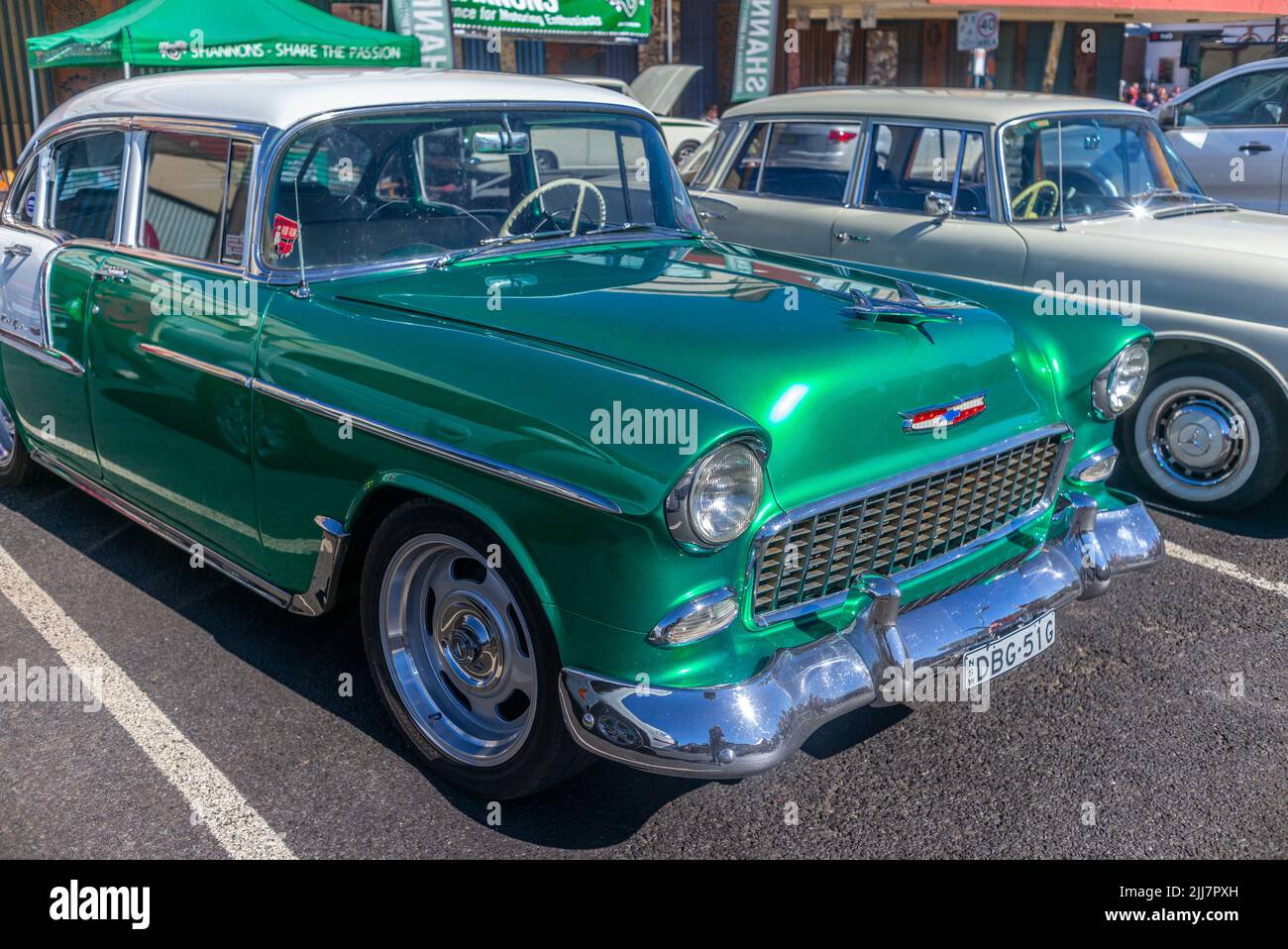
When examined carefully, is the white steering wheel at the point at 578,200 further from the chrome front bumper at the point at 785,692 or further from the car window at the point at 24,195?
the car window at the point at 24,195

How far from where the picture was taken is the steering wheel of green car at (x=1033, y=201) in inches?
227

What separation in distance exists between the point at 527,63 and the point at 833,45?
21.9ft

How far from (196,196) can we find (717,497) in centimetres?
221

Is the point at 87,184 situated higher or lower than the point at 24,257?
higher

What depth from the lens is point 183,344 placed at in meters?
3.61

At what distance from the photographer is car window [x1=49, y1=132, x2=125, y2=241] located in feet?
13.8

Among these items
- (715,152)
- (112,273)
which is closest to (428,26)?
(715,152)

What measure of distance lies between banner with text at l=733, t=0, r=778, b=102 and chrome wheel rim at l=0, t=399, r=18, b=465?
13585 mm

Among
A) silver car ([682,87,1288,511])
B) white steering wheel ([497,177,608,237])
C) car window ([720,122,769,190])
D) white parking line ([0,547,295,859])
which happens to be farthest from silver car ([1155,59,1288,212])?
white parking line ([0,547,295,859])

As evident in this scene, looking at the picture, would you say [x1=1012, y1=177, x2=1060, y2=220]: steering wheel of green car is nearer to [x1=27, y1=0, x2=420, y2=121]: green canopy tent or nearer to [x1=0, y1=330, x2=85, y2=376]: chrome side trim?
[x1=0, y1=330, x2=85, y2=376]: chrome side trim

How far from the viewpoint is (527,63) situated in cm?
1800
